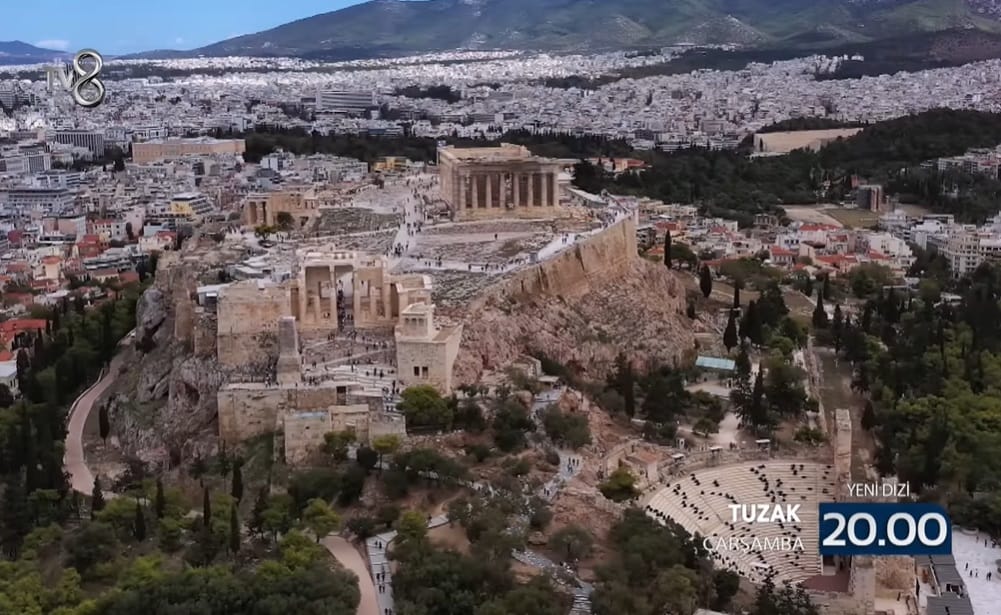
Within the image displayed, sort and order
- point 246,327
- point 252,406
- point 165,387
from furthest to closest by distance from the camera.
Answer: point 165,387
point 246,327
point 252,406

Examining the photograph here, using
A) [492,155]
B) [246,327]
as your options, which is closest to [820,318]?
[492,155]

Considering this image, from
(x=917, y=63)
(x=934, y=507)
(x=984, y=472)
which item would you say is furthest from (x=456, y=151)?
(x=917, y=63)

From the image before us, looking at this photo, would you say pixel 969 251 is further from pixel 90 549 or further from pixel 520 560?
pixel 90 549

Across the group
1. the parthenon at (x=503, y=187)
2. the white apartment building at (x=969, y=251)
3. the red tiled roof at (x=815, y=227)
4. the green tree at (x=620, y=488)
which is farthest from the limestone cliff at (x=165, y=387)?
the white apartment building at (x=969, y=251)

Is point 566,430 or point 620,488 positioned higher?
point 566,430

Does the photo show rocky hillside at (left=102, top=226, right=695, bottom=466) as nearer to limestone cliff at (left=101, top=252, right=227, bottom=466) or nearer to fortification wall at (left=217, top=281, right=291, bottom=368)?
limestone cliff at (left=101, top=252, right=227, bottom=466)
